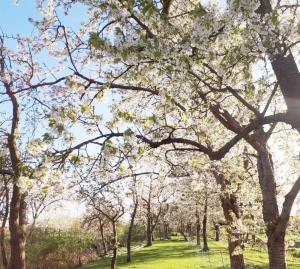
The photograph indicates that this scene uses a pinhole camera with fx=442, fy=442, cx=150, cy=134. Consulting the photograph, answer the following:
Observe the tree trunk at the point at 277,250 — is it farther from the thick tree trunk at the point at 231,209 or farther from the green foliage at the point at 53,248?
the green foliage at the point at 53,248

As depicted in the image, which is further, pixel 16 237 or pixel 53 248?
pixel 53 248

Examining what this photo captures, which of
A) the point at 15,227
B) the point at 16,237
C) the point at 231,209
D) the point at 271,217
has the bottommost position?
the point at 16,237

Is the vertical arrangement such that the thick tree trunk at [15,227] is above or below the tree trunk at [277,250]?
above

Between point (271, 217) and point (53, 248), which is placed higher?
point (271, 217)

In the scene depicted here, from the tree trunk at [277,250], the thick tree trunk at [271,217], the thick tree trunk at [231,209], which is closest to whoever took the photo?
the thick tree trunk at [271,217]

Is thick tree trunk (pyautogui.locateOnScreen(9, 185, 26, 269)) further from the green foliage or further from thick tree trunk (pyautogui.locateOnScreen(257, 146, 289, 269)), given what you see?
the green foliage

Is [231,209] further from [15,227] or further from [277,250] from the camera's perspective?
[15,227]

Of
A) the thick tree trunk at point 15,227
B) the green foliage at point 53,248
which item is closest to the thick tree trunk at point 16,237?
the thick tree trunk at point 15,227

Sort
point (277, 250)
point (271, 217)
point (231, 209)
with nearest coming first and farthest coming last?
point (277, 250) → point (271, 217) → point (231, 209)

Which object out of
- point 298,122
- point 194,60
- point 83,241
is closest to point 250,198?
point 298,122

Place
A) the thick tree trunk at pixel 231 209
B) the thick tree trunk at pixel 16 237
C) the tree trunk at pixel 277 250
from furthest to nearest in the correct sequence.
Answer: the thick tree trunk at pixel 231 209
the thick tree trunk at pixel 16 237
the tree trunk at pixel 277 250

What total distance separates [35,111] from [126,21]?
28.0ft

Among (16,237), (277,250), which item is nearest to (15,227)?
(16,237)

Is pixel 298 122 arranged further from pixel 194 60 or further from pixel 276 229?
pixel 276 229
